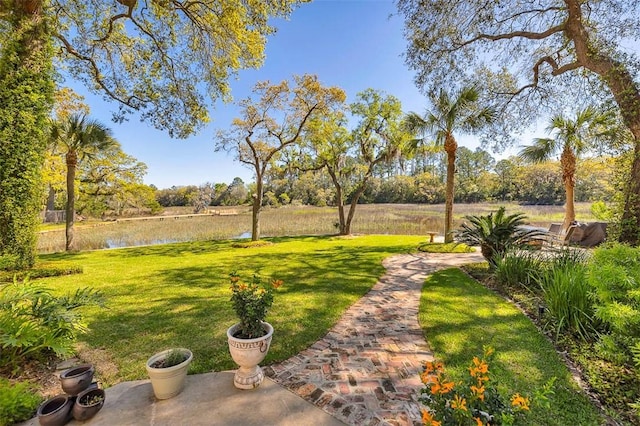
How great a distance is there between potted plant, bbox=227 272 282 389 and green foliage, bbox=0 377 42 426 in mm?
1679

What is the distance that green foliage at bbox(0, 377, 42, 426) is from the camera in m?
2.12

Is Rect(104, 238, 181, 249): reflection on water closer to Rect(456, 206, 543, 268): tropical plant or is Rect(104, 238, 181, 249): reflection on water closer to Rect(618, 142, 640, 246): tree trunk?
Rect(456, 206, 543, 268): tropical plant

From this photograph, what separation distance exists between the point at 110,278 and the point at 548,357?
8.56m

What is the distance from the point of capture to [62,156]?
14.7 meters

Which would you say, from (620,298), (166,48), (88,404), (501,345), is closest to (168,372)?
(88,404)

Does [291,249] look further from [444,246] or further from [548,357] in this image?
[548,357]

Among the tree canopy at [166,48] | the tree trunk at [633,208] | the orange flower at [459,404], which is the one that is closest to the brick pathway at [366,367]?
the orange flower at [459,404]

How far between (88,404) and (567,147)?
595 inches

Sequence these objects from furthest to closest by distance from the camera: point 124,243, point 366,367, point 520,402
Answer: point 124,243 → point 366,367 → point 520,402

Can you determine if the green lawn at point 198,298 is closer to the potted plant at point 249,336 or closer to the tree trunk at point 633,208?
the potted plant at point 249,336

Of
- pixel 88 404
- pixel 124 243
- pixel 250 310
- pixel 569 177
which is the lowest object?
pixel 124 243

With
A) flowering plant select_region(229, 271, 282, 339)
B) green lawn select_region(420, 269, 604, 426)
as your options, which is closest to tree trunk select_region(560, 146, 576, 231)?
green lawn select_region(420, 269, 604, 426)

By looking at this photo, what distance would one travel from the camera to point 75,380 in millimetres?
2322

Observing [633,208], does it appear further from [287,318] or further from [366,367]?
[287,318]
